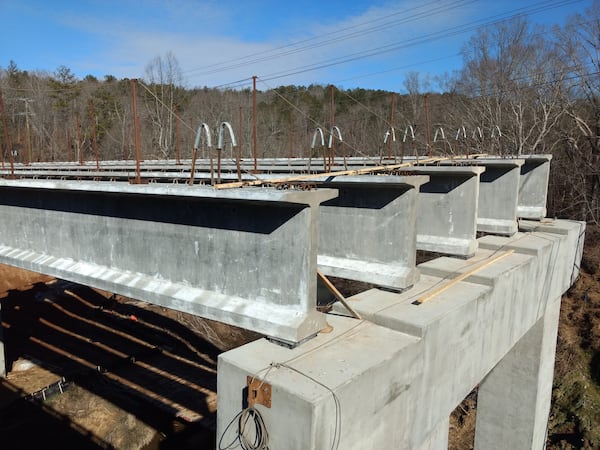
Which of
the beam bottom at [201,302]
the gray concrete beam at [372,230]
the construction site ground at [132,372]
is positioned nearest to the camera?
the beam bottom at [201,302]

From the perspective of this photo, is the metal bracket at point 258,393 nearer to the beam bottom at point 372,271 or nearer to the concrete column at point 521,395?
the beam bottom at point 372,271

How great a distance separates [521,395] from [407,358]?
31.1ft

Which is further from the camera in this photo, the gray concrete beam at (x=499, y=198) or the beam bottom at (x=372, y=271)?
the gray concrete beam at (x=499, y=198)

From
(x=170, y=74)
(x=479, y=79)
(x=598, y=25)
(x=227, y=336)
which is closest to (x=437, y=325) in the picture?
(x=227, y=336)

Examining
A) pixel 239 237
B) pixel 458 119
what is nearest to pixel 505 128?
pixel 458 119

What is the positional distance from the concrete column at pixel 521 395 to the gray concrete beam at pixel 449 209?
4.51 m

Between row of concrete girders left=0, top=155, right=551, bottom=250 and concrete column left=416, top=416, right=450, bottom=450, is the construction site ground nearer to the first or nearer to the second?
row of concrete girders left=0, top=155, right=551, bottom=250

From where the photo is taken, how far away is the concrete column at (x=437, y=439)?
7664 mm

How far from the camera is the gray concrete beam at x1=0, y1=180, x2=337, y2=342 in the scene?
580 cm

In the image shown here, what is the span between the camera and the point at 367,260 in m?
9.05

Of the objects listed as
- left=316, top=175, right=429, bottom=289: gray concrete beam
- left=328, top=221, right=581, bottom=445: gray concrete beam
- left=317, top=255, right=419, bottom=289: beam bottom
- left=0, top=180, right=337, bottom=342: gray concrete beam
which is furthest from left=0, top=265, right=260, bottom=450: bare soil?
left=328, top=221, right=581, bottom=445: gray concrete beam

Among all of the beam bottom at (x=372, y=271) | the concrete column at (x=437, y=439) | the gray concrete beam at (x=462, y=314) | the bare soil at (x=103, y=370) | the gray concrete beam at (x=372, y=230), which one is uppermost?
the gray concrete beam at (x=372, y=230)

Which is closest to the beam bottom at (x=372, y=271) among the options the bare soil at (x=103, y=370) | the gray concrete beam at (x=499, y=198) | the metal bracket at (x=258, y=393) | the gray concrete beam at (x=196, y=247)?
the gray concrete beam at (x=196, y=247)

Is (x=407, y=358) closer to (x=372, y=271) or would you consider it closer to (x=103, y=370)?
(x=372, y=271)
